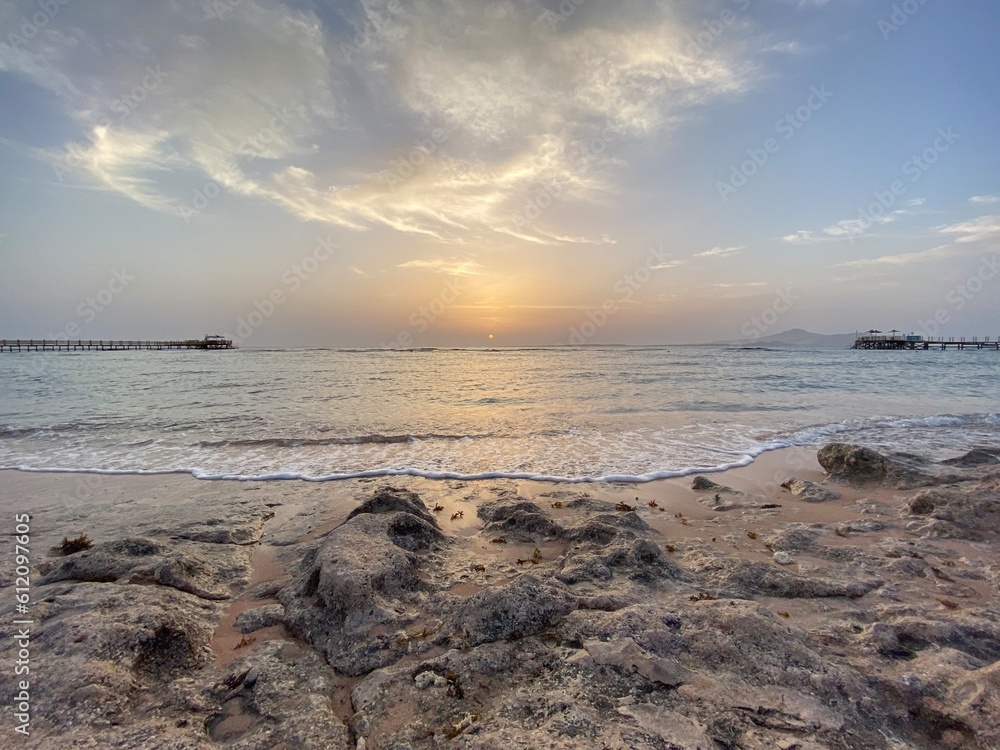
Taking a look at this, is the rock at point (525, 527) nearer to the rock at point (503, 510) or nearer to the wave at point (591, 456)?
the rock at point (503, 510)

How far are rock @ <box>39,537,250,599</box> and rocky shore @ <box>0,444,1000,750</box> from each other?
0.09 ft

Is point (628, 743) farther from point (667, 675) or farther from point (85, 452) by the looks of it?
point (85, 452)

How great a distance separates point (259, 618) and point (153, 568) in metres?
1.61

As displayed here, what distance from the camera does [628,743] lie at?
2693mm

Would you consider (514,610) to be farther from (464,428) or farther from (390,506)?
(464,428)

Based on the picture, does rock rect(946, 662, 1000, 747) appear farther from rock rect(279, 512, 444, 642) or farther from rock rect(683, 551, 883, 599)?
rock rect(279, 512, 444, 642)

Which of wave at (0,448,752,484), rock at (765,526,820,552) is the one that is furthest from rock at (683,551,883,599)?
wave at (0,448,752,484)

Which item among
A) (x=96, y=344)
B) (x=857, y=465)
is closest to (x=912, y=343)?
(x=857, y=465)

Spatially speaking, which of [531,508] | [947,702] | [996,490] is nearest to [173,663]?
[531,508]

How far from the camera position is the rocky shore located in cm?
297

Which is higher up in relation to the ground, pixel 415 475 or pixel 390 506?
pixel 390 506

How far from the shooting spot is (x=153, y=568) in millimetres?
5027

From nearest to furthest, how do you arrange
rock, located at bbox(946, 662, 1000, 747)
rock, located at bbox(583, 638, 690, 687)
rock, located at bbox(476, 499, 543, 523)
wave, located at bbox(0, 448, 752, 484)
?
1. rock, located at bbox(946, 662, 1000, 747)
2. rock, located at bbox(583, 638, 690, 687)
3. rock, located at bbox(476, 499, 543, 523)
4. wave, located at bbox(0, 448, 752, 484)

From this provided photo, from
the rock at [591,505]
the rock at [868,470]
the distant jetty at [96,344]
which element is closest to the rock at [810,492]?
the rock at [868,470]
